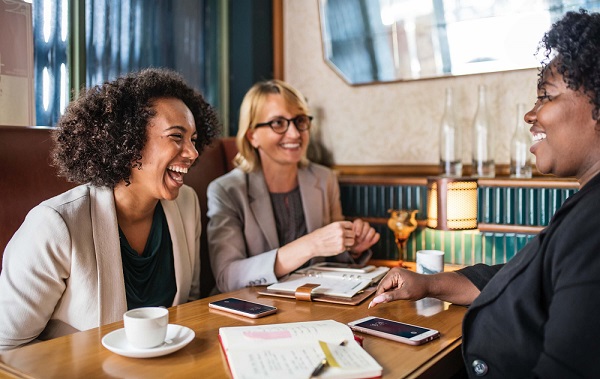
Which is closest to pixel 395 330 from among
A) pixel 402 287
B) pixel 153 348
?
pixel 402 287

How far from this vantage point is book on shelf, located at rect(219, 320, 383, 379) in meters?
1.05

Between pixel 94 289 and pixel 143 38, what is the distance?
162 cm

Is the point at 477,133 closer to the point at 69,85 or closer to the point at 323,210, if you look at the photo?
the point at 323,210

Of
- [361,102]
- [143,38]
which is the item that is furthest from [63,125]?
[361,102]

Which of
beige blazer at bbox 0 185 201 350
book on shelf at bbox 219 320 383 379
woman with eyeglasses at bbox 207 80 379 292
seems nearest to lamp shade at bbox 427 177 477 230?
woman with eyeglasses at bbox 207 80 379 292

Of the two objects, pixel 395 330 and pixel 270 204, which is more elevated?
pixel 270 204

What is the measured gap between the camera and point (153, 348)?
3.92 feet

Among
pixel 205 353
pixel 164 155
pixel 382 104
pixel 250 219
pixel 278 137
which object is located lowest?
pixel 205 353

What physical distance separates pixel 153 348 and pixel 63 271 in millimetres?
573

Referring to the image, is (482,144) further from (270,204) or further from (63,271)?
(63,271)

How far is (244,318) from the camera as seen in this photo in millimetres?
1498

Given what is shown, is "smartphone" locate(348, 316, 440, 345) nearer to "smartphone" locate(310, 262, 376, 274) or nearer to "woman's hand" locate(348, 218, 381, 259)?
"smartphone" locate(310, 262, 376, 274)

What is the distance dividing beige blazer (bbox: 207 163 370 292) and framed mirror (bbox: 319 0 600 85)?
83cm

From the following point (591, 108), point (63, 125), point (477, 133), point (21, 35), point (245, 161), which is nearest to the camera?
point (591, 108)
